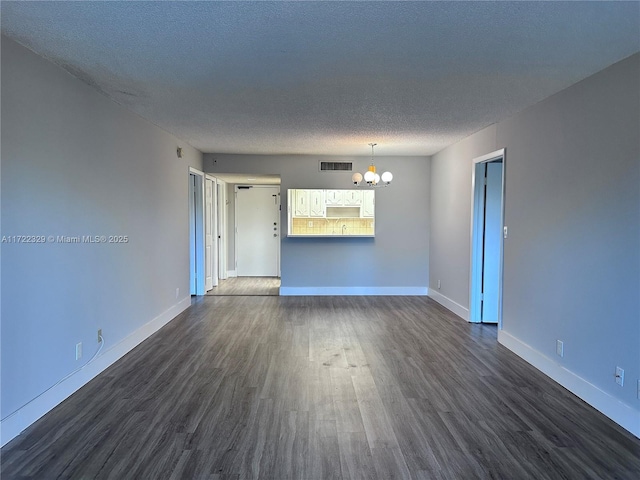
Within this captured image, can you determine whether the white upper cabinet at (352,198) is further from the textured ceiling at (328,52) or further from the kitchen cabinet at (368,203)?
the textured ceiling at (328,52)

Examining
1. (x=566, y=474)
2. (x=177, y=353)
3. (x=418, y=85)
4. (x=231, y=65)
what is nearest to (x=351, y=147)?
(x=418, y=85)

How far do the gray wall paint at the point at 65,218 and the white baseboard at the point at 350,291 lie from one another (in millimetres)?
2794

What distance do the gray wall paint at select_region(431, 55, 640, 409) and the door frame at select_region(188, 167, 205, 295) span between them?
4653 mm

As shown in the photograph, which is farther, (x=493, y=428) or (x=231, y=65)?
(x=231, y=65)

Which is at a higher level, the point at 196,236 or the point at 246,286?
the point at 196,236

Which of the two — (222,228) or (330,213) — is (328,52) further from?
(222,228)

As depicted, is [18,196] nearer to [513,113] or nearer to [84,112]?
[84,112]

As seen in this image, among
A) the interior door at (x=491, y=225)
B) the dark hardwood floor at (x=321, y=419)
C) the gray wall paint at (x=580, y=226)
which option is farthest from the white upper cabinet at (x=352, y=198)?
the dark hardwood floor at (x=321, y=419)

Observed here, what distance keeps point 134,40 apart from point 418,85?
2.07 metres

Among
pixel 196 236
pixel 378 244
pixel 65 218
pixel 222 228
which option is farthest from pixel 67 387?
pixel 222 228

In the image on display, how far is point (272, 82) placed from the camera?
3119 mm

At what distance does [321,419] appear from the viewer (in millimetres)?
2637

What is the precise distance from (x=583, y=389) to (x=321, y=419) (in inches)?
Result: 78.2

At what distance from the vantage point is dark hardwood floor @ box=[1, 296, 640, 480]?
2129 mm
